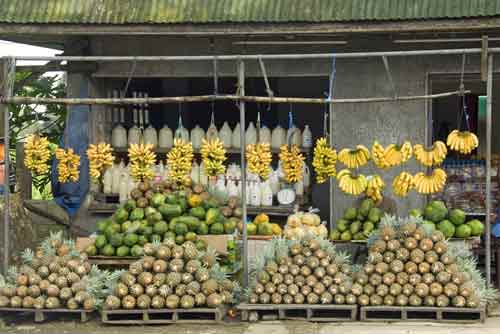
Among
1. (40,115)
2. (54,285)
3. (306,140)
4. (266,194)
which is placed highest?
(40,115)

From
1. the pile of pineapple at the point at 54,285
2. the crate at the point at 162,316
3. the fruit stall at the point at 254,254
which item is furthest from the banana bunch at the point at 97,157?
the crate at the point at 162,316

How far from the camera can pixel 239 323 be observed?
9648 mm

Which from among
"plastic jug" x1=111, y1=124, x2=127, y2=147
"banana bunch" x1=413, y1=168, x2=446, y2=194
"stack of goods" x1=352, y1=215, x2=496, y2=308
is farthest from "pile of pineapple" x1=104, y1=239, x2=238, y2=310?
"plastic jug" x1=111, y1=124, x2=127, y2=147

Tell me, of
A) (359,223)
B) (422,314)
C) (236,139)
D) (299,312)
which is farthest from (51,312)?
(422,314)

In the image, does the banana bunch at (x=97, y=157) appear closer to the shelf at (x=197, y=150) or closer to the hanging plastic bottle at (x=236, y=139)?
the shelf at (x=197, y=150)

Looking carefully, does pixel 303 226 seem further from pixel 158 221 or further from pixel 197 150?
pixel 197 150

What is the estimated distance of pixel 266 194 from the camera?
12352 mm

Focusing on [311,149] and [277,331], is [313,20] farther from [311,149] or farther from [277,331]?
[277,331]

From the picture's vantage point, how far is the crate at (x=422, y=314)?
934cm

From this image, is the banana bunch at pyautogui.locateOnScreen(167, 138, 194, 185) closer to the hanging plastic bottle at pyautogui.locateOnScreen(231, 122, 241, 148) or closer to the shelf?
the shelf

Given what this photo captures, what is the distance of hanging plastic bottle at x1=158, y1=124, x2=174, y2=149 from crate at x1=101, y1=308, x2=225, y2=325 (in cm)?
355

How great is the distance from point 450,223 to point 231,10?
3823mm

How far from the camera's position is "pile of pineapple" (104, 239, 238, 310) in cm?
948

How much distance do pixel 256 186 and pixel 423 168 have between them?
231cm
